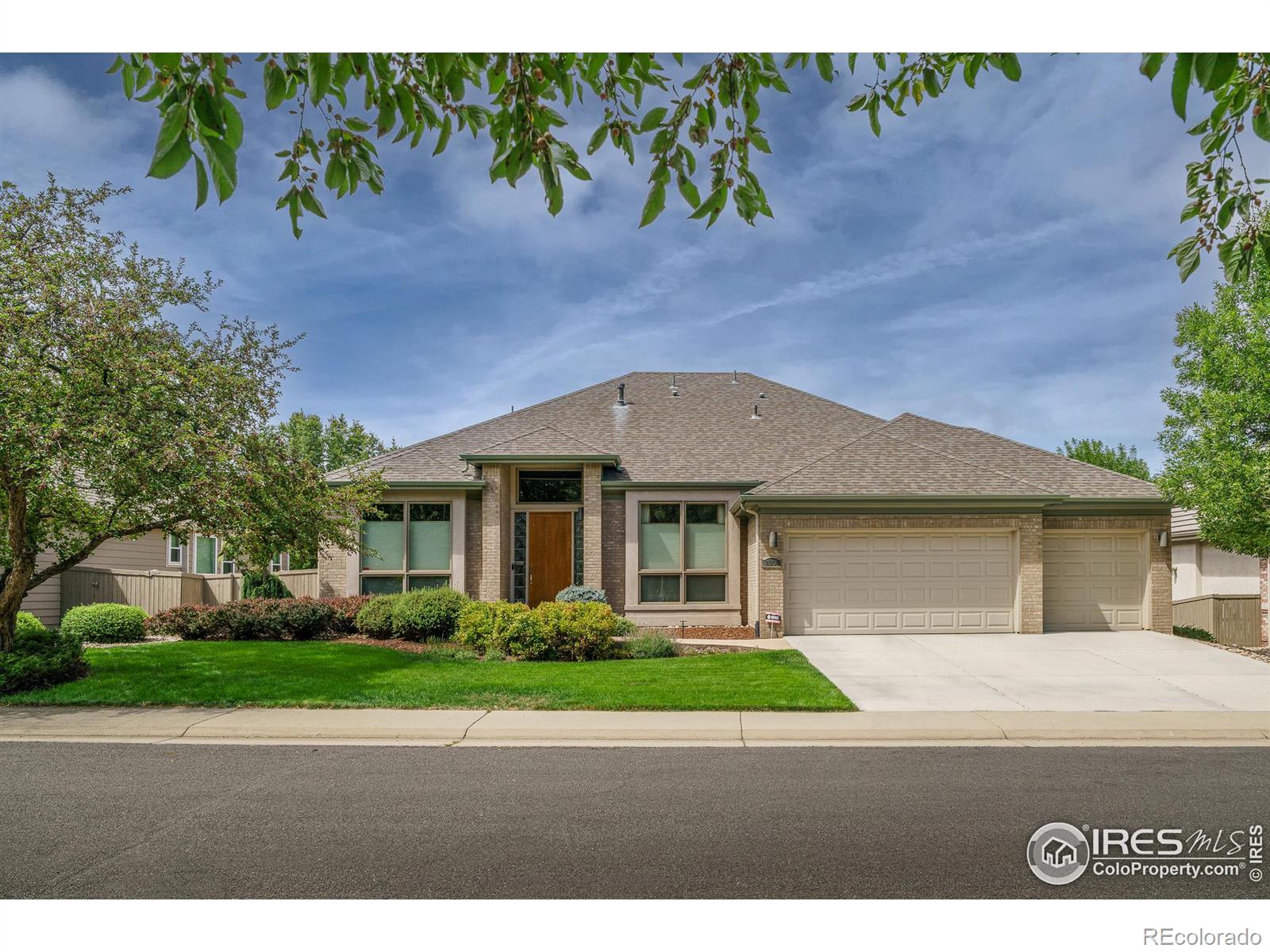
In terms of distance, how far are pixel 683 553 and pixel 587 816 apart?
12.5 meters

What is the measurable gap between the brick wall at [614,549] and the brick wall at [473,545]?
2.97m

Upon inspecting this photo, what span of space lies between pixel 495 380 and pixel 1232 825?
1697cm

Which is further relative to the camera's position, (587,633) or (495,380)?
(495,380)

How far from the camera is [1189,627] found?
19.7m

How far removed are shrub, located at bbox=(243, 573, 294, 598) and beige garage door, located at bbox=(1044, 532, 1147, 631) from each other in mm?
18507

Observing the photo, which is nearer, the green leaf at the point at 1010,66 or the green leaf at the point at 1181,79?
the green leaf at the point at 1181,79

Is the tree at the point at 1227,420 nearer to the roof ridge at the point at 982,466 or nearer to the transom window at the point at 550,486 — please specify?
the roof ridge at the point at 982,466

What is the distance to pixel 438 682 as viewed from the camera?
35.1ft

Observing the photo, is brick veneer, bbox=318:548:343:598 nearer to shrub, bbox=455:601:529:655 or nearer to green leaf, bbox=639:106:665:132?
shrub, bbox=455:601:529:655

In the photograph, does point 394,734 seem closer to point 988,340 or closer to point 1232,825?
point 1232,825

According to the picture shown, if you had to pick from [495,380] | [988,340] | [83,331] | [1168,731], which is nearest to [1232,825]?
[1168,731]

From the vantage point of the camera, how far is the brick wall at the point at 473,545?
1825cm

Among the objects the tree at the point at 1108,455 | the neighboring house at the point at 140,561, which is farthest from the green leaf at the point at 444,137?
the tree at the point at 1108,455
